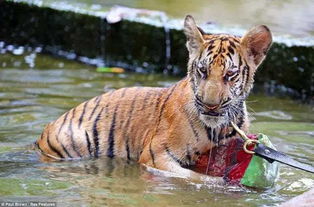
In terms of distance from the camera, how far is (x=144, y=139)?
6047mm

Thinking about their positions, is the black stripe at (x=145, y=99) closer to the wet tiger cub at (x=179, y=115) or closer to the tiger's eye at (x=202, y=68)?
the wet tiger cub at (x=179, y=115)

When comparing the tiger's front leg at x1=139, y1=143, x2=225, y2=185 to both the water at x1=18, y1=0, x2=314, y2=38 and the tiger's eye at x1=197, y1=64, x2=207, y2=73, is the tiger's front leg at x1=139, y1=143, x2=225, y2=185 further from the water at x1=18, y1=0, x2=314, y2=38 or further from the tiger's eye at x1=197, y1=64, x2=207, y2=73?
the water at x1=18, y1=0, x2=314, y2=38

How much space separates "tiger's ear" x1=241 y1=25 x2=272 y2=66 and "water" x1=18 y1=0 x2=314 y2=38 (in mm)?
3988

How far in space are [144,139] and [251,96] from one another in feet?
10.4

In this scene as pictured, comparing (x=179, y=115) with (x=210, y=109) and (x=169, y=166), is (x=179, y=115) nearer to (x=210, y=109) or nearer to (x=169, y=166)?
(x=169, y=166)

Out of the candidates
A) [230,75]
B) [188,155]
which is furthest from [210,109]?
[188,155]

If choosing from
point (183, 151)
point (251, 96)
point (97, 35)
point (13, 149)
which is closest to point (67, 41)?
point (97, 35)

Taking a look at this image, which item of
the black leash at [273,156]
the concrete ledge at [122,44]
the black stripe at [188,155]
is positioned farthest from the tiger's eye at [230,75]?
the concrete ledge at [122,44]

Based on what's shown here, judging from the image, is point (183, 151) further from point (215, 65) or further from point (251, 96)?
point (251, 96)

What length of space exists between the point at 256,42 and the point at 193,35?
1.45ft

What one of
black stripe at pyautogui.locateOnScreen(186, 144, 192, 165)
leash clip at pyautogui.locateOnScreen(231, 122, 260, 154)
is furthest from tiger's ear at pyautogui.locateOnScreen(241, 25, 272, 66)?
black stripe at pyautogui.locateOnScreen(186, 144, 192, 165)

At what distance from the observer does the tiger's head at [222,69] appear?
514 cm

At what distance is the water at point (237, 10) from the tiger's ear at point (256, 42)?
3.99 m

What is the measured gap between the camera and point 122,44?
Result: 422 inches
